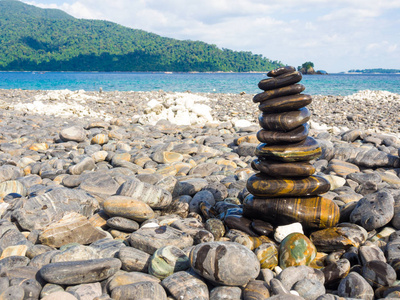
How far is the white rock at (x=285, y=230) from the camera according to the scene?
373cm

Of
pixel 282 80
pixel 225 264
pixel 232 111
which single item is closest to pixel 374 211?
pixel 282 80

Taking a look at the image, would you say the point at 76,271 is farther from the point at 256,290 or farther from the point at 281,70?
the point at 281,70

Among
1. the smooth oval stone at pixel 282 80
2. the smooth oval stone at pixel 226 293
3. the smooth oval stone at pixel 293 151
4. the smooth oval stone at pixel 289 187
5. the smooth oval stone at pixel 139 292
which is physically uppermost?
the smooth oval stone at pixel 282 80

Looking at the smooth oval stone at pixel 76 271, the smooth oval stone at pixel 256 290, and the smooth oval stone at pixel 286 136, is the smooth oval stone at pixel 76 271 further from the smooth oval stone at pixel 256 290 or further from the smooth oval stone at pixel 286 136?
the smooth oval stone at pixel 286 136

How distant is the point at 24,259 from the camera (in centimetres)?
337

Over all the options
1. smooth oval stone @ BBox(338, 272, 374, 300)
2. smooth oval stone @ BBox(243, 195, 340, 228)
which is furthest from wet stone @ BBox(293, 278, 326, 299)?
smooth oval stone @ BBox(243, 195, 340, 228)

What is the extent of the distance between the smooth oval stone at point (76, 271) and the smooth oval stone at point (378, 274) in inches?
88.2

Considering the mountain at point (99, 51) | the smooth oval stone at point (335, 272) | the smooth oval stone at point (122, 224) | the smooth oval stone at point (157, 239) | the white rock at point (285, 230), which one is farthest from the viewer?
the mountain at point (99, 51)

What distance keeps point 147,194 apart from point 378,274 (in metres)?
2.77

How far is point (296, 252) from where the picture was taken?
11.1 ft

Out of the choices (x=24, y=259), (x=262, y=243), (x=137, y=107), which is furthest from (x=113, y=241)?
(x=137, y=107)

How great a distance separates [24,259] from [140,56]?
126m

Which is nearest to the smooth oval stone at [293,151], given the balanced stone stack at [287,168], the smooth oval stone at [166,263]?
the balanced stone stack at [287,168]

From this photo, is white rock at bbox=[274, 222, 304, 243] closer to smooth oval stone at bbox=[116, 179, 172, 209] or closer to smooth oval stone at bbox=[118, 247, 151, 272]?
smooth oval stone at bbox=[118, 247, 151, 272]
